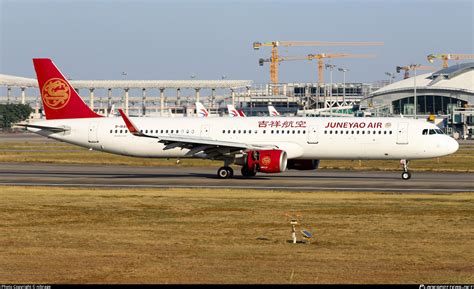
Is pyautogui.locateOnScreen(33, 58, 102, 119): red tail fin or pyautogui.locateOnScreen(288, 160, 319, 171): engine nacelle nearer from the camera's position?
pyautogui.locateOnScreen(288, 160, 319, 171): engine nacelle

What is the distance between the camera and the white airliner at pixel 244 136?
52.6 metres

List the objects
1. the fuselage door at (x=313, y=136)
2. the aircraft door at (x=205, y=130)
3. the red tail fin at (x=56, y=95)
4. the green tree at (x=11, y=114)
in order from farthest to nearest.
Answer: the green tree at (x=11, y=114)
the red tail fin at (x=56, y=95)
the aircraft door at (x=205, y=130)
the fuselage door at (x=313, y=136)

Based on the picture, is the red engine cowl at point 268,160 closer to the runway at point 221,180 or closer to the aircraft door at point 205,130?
the runway at point 221,180

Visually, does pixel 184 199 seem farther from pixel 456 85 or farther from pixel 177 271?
pixel 456 85

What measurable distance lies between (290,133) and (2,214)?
23.7 m

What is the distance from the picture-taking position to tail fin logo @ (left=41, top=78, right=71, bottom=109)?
2238 inches

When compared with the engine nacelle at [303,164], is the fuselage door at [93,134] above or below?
above

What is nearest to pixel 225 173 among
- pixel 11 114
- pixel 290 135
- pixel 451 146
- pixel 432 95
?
A: pixel 290 135

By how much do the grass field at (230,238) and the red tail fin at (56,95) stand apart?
49.5ft

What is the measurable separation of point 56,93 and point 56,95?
0.15 metres

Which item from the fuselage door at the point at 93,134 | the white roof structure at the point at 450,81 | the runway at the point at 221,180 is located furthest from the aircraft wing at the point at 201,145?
the white roof structure at the point at 450,81

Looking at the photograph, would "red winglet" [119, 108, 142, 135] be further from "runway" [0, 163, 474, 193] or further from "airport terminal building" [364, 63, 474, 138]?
"airport terminal building" [364, 63, 474, 138]

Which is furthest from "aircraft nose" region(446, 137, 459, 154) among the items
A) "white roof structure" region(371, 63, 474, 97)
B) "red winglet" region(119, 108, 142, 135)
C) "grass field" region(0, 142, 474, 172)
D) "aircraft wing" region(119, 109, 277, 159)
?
"white roof structure" region(371, 63, 474, 97)

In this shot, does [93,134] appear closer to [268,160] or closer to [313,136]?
[268,160]
